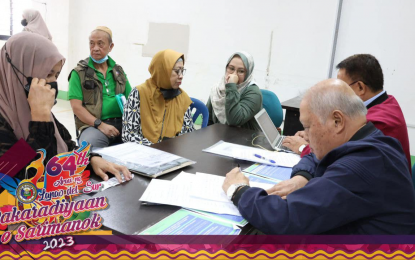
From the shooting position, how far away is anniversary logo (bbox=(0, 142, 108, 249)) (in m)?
0.79

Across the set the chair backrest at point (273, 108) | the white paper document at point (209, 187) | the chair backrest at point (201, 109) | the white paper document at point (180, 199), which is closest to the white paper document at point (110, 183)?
the white paper document at point (180, 199)

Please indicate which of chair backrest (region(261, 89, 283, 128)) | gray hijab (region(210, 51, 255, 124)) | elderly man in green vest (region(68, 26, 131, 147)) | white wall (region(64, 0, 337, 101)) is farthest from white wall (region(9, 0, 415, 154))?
elderly man in green vest (region(68, 26, 131, 147))

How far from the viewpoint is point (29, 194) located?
2.60 ft

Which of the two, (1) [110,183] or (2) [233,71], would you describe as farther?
(2) [233,71]

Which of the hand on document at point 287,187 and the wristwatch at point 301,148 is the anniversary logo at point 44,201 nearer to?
the hand on document at point 287,187

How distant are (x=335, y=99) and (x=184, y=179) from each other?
0.66 metres

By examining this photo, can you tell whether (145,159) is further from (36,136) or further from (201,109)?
(201,109)

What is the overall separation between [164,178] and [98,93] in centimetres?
170

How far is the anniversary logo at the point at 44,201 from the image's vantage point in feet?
2.60

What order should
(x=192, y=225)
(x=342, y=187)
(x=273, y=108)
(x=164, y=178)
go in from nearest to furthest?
(x=342, y=187), (x=192, y=225), (x=164, y=178), (x=273, y=108)

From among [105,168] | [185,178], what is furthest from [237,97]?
[105,168]

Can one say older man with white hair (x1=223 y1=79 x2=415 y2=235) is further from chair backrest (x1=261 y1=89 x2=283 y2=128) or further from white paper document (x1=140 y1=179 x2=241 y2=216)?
chair backrest (x1=261 y1=89 x2=283 y2=128)

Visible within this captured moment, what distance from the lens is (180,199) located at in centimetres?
118

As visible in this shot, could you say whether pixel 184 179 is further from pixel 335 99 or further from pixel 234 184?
pixel 335 99
